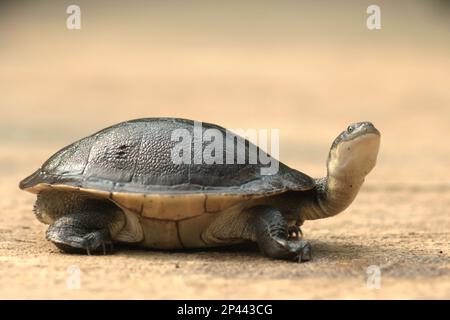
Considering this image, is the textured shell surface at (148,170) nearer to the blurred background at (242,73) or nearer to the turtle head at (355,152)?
the turtle head at (355,152)

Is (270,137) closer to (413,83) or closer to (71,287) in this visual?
(413,83)

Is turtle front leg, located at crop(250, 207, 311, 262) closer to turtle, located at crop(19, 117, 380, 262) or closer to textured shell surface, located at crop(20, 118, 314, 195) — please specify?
turtle, located at crop(19, 117, 380, 262)

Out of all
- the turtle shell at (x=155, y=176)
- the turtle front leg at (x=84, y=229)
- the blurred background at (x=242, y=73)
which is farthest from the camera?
the blurred background at (x=242, y=73)

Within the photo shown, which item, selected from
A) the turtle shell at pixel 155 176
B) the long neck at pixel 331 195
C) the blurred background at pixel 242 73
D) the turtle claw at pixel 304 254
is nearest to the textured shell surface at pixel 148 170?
the turtle shell at pixel 155 176

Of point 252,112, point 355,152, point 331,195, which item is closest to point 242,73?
point 252,112

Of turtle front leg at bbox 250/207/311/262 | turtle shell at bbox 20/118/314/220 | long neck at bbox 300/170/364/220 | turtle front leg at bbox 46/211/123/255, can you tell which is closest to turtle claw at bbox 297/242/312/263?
turtle front leg at bbox 250/207/311/262

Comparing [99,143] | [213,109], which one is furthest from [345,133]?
[213,109]

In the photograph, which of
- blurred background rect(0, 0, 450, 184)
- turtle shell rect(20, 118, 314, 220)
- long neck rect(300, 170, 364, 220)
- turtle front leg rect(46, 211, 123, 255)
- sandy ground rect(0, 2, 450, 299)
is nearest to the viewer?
sandy ground rect(0, 2, 450, 299)

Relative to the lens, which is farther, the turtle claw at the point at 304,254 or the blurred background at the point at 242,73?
the blurred background at the point at 242,73
